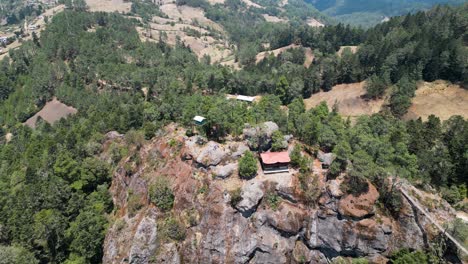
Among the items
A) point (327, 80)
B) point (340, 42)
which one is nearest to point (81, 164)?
point (327, 80)

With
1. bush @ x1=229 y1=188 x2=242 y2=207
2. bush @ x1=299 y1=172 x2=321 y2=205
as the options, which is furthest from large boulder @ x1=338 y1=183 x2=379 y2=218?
bush @ x1=229 y1=188 x2=242 y2=207

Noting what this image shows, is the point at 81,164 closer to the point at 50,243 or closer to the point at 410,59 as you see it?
the point at 50,243

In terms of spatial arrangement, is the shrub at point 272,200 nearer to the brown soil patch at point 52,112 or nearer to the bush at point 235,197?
the bush at point 235,197

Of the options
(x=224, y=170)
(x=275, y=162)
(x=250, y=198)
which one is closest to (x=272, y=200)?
(x=250, y=198)

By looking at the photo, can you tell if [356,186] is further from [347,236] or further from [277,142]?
[277,142]

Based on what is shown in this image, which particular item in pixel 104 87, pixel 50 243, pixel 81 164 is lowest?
pixel 104 87
